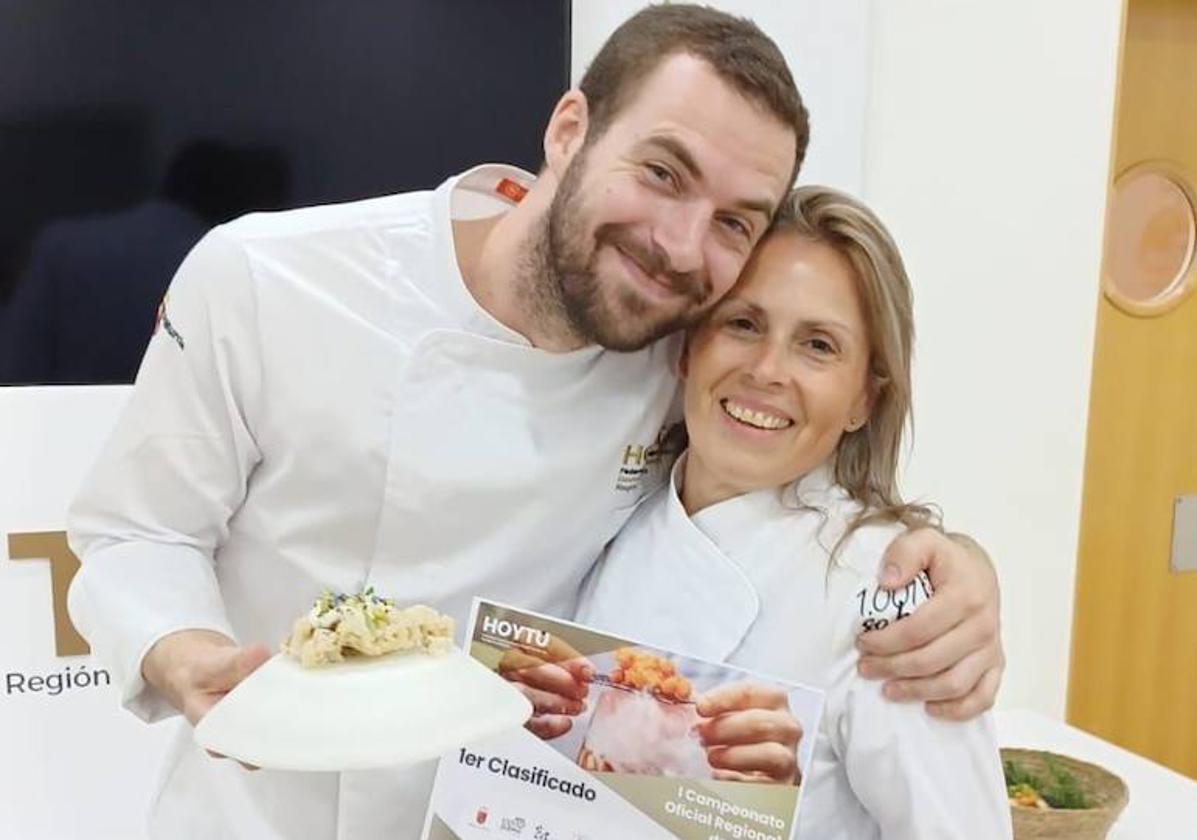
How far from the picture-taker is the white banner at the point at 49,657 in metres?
1.79

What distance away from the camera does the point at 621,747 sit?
104 centimetres

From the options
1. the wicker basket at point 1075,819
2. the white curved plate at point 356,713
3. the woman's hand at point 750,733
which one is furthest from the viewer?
the wicker basket at point 1075,819

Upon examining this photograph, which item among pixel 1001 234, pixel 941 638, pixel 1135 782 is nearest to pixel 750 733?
pixel 941 638

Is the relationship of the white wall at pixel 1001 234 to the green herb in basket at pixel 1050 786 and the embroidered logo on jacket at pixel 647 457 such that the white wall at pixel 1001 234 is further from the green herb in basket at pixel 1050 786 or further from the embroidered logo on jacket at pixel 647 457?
the embroidered logo on jacket at pixel 647 457

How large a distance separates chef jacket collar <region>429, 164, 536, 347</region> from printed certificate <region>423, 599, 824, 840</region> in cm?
30

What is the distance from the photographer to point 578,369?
4.09 ft

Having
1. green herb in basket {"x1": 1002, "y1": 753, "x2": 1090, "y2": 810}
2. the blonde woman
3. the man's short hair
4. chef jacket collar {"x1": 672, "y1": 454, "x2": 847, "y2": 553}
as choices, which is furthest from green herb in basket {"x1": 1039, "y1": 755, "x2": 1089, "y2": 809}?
the man's short hair

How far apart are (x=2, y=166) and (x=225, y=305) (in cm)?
74

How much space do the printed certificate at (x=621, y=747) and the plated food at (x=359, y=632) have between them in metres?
0.15

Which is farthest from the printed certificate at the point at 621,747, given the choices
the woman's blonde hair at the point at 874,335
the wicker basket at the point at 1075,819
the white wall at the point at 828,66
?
the white wall at the point at 828,66

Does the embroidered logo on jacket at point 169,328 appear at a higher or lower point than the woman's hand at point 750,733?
higher

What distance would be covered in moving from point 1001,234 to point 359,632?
6.19 ft

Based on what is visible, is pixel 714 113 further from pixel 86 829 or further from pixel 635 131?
pixel 86 829

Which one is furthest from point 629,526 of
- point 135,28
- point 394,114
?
point 135,28
